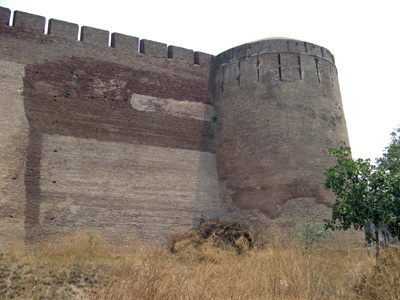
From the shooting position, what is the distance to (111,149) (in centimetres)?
1228

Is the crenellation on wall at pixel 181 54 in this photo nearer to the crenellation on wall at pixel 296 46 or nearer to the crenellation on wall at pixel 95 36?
the crenellation on wall at pixel 95 36

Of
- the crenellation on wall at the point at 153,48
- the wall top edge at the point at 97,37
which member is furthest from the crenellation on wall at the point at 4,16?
the crenellation on wall at the point at 153,48

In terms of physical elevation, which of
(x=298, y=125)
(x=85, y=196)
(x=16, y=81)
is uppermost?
(x=16, y=81)

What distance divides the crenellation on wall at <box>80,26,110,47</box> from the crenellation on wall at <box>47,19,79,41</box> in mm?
251

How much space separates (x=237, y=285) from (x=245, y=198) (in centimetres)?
752

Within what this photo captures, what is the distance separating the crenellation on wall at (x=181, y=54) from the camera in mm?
14562

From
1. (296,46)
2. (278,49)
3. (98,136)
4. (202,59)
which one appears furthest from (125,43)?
(296,46)

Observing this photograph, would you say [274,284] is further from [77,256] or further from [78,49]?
[78,49]

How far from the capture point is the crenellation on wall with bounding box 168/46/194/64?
573 inches

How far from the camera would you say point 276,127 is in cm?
1333

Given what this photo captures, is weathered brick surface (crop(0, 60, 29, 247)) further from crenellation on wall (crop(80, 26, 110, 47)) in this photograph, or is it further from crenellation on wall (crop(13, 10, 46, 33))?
crenellation on wall (crop(80, 26, 110, 47))

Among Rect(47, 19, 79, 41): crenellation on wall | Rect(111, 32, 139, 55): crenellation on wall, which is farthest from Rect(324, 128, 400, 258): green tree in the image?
Rect(47, 19, 79, 41): crenellation on wall

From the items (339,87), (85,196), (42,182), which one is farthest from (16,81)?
(339,87)

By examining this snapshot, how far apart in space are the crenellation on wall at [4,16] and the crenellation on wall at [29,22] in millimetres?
193
